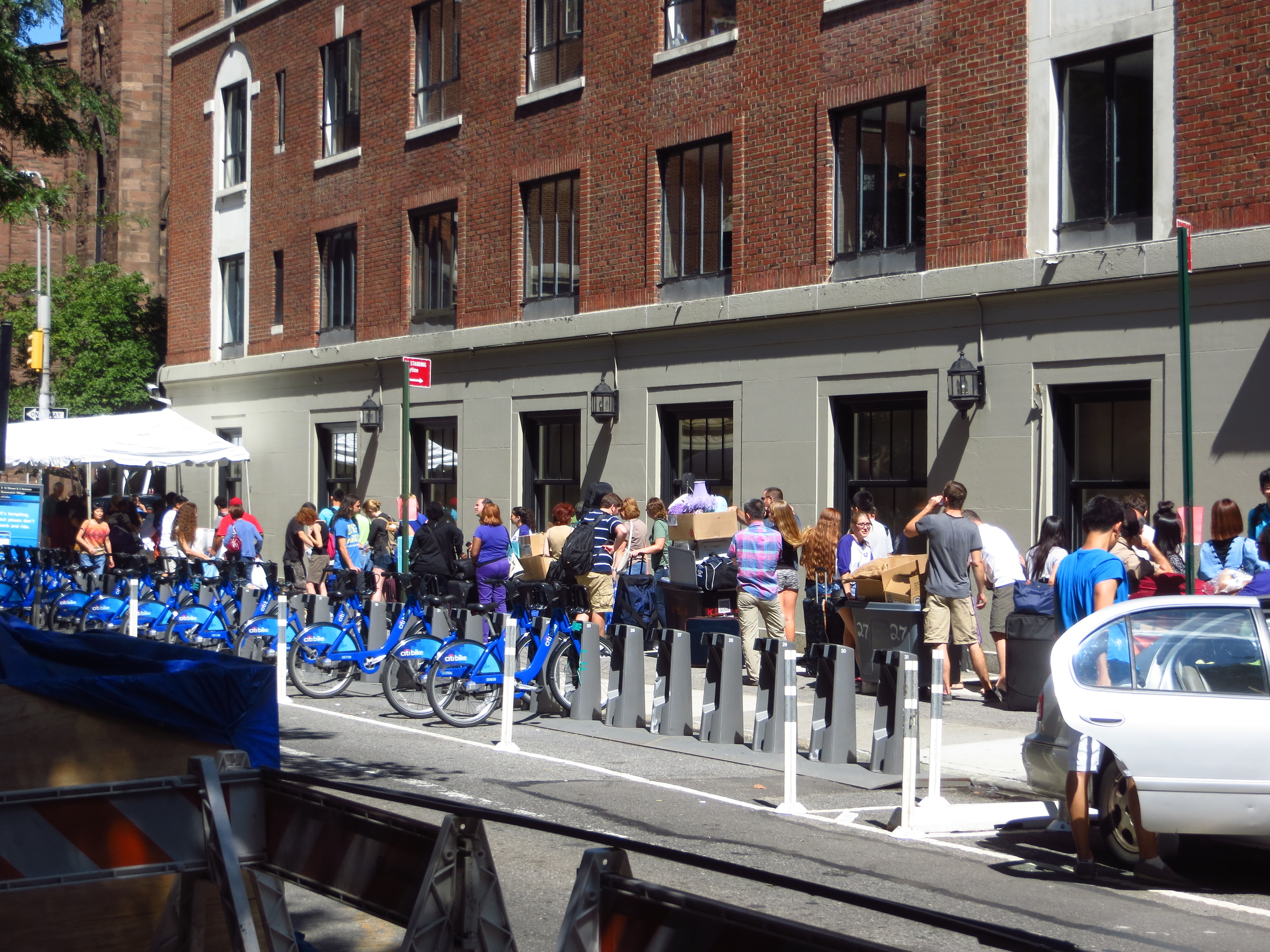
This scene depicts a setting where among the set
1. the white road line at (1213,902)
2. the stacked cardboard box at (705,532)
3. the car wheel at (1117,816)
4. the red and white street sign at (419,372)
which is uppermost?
the red and white street sign at (419,372)

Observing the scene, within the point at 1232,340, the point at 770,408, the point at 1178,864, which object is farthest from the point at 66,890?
the point at 770,408

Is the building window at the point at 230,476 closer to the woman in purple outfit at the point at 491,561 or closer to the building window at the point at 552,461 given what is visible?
the building window at the point at 552,461

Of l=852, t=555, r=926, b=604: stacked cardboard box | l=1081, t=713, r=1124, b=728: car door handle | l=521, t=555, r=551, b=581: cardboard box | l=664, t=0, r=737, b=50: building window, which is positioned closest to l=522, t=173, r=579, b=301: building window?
l=664, t=0, r=737, b=50: building window

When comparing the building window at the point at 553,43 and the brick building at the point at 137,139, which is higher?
the brick building at the point at 137,139

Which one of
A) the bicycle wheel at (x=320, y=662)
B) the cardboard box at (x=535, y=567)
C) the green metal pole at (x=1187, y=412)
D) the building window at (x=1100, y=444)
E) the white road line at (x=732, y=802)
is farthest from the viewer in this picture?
the cardboard box at (x=535, y=567)

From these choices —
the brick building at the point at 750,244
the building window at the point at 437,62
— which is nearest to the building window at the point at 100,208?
the brick building at the point at 750,244

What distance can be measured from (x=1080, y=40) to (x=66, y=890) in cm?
1372

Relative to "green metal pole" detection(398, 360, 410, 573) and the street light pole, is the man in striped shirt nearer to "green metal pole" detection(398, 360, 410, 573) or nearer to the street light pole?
"green metal pole" detection(398, 360, 410, 573)

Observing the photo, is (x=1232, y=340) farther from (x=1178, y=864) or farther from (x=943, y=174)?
(x=1178, y=864)

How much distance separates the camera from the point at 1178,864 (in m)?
7.79

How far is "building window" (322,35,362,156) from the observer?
86.6 ft

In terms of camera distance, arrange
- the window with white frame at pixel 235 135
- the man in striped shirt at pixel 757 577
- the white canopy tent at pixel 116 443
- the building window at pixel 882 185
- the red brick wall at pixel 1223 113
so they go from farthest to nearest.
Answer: the window with white frame at pixel 235 135, the white canopy tent at pixel 116 443, the building window at pixel 882 185, the man in striped shirt at pixel 757 577, the red brick wall at pixel 1223 113

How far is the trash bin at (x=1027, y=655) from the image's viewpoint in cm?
1269

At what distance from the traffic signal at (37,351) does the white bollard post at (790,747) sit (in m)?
24.0
